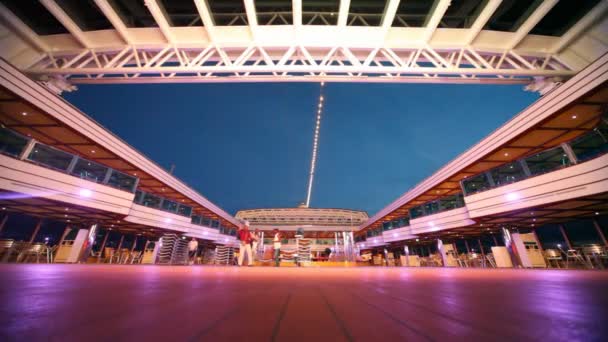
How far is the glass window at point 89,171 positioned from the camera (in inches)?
471

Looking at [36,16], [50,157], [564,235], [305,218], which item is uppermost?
[36,16]

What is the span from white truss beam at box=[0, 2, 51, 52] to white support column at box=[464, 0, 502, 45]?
1482cm

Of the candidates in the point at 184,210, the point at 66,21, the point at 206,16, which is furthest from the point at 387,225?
the point at 66,21

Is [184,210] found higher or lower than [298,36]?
lower

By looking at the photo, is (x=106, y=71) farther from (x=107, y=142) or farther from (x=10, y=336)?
(x=10, y=336)

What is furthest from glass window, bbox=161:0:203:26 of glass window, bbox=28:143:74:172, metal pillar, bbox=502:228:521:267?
metal pillar, bbox=502:228:521:267

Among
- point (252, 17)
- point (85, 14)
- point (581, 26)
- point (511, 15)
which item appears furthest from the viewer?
point (511, 15)

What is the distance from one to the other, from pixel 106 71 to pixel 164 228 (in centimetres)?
1530

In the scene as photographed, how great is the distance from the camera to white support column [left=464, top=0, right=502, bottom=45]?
646 cm

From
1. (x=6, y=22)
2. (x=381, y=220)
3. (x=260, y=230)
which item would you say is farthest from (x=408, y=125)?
(x=6, y=22)

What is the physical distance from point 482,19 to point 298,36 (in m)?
5.82

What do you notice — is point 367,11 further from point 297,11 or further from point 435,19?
point 297,11

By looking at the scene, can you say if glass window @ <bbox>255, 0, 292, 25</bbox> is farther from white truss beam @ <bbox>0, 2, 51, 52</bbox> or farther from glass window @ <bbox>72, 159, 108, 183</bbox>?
glass window @ <bbox>72, 159, 108, 183</bbox>

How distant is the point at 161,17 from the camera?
682cm
